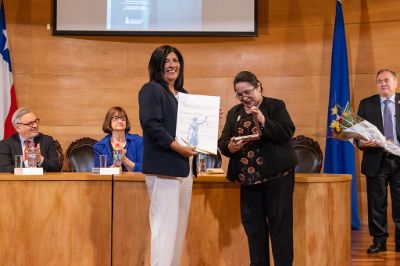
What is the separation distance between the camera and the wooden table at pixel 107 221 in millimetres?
→ 4086

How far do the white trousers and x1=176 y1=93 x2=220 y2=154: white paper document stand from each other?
22cm

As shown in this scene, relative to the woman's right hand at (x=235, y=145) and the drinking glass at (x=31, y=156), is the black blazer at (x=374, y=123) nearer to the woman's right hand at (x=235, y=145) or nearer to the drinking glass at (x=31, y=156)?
the woman's right hand at (x=235, y=145)

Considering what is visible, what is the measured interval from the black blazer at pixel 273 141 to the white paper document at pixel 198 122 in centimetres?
18

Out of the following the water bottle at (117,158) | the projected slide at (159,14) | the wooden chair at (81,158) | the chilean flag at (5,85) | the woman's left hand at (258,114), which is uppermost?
the projected slide at (159,14)

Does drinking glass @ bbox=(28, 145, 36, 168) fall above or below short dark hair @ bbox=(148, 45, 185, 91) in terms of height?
below

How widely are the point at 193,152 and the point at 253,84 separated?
521 mm

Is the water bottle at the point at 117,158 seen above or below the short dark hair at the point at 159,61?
below

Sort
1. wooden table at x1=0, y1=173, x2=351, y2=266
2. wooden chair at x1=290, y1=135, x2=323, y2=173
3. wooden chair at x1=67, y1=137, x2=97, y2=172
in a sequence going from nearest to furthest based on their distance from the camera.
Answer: wooden table at x1=0, y1=173, x2=351, y2=266 → wooden chair at x1=67, y1=137, x2=97, y2=172 → wooden chair at x1=290, y1=135, x2=323, y2=173

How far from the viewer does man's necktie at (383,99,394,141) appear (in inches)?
209

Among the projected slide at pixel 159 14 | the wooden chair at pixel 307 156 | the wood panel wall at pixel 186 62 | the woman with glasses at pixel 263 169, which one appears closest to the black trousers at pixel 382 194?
the wooden chair at pixel 307 156

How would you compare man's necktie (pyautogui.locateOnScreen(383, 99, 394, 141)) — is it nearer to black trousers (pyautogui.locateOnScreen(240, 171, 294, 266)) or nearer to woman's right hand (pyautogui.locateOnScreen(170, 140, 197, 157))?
black trousers (pyautogui.locateOnScreen(240, 171, 294, 266))

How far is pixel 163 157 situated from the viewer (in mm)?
3504

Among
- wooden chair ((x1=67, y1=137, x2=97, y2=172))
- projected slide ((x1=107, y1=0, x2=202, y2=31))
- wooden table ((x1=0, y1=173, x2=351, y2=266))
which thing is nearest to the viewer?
wooden table ((x1=0, y1=173, x2=351, y2=266))

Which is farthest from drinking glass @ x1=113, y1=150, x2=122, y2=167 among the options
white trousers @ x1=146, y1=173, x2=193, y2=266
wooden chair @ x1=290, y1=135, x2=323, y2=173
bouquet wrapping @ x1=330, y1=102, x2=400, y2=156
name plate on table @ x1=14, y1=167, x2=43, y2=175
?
wooden chair @ x1=290, y1=135, x2=323, y2=173
